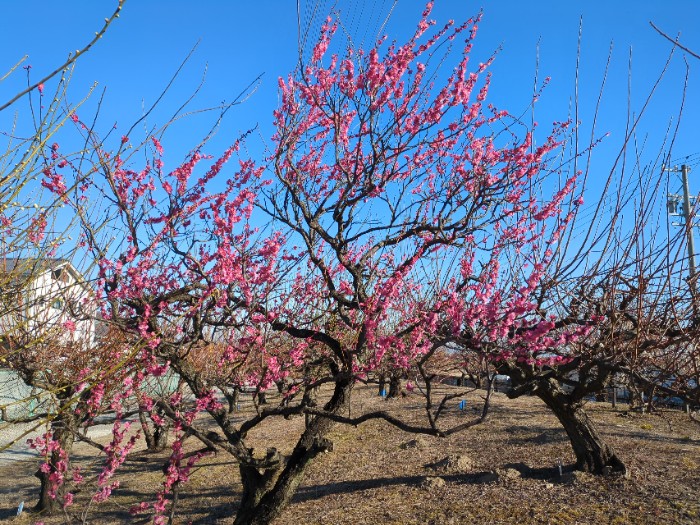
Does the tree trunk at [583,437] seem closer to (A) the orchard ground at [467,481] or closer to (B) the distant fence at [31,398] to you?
(A) the orchard ground at [467,481]

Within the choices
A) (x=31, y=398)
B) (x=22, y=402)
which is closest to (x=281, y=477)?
(x=22, y=402)

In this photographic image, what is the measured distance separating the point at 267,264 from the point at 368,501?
3281 millimetres

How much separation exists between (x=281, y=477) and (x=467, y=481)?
8.68ft

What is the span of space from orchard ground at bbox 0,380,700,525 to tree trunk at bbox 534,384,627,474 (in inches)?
8.5

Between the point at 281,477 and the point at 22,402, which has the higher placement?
Answer: the point at 22,402

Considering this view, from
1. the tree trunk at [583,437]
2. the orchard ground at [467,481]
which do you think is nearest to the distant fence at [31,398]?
the orchard ground at [467,481]

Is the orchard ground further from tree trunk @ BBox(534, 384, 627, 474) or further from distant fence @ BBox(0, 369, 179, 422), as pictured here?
distant fence @ BBox(0, 369, 179, 422)

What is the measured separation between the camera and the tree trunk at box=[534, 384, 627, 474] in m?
6.55

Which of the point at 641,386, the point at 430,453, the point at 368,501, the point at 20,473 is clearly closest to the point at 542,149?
the point at 641,386

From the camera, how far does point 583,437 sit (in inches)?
264

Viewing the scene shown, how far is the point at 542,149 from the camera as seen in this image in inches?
230

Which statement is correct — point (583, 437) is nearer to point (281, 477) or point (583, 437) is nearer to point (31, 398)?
point (281, 477)

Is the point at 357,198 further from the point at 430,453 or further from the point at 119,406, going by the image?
the point at 430,453

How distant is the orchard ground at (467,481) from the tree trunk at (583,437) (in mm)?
215
